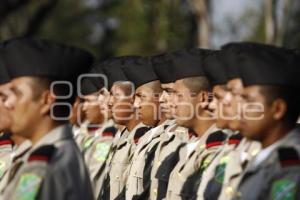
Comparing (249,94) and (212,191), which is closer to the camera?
(249,94)

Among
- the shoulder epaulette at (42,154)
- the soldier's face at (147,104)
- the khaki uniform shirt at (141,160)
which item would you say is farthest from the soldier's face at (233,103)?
the soldier's face at (147,104)

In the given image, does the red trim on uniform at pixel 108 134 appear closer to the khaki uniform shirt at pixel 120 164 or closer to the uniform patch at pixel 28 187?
the khaki uniform shirt at pixel 120 164

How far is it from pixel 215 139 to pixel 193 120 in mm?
293

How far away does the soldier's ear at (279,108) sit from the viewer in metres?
5.29

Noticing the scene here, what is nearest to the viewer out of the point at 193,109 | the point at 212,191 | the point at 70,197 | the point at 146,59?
the point at 70,197

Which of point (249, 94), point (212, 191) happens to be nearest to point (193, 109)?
point (212, 191)

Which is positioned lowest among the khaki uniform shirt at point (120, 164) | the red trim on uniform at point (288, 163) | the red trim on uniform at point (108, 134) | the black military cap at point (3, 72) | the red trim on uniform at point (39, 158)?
the khaki uniform shirt at point (120, 164)

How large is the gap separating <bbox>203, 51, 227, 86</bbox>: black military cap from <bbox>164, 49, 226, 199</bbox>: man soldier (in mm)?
351

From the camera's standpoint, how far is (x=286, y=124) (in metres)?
5.33

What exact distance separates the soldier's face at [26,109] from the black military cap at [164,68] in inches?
111

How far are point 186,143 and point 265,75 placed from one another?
2.37 meters

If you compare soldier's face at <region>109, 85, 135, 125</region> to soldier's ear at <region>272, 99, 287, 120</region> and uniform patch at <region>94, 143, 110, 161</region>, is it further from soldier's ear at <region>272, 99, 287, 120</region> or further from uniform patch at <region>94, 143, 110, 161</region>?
soldier's ear at <region>272, 99, 287, 120</region>

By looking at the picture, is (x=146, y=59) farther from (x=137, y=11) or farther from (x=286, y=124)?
(x=137, y=11)

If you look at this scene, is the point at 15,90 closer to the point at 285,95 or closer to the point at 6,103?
the point at 6,103
